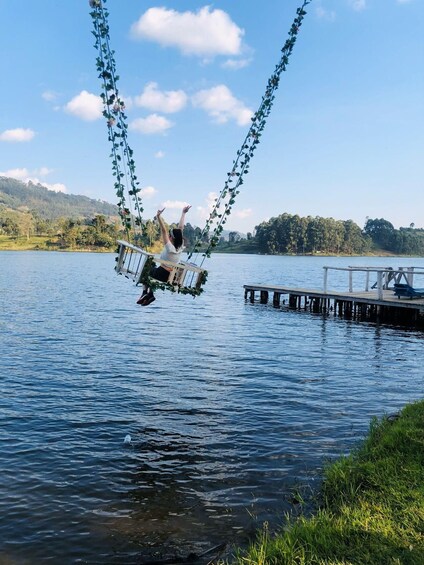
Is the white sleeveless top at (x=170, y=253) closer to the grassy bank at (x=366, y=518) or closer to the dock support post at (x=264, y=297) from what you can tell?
the grassy bank at (x=366, y=518)

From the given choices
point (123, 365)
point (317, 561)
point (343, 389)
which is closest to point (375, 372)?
point (343, 389)

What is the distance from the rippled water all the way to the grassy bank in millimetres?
1060

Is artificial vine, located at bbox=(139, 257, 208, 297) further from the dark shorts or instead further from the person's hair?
the person's hair

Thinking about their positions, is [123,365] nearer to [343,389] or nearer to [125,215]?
[343,389]

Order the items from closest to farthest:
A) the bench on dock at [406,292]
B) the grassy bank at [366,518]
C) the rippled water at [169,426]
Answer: the grassy bank at [366,518]
the rippled water at [169,426]
the bench on dock at [406,292]

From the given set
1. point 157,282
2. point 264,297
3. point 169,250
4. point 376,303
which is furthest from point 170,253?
point 264,297

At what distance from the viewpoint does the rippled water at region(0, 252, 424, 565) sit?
8.44m

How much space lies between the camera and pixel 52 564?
24.3ft

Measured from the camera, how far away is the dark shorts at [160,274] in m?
11.8

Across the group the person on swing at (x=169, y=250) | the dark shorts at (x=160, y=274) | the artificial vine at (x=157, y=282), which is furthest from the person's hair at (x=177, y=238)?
the artificial vine at (x=157, y=282)

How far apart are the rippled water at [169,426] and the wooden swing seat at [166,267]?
3778mm

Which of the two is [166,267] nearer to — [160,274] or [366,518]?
[160,274]

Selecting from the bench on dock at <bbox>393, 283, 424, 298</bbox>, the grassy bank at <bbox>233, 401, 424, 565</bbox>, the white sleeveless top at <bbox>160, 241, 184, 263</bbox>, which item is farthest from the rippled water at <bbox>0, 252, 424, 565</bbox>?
the white sleeveless top at <bbox>160, 241, 184, 263</bbox>

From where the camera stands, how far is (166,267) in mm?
11836
